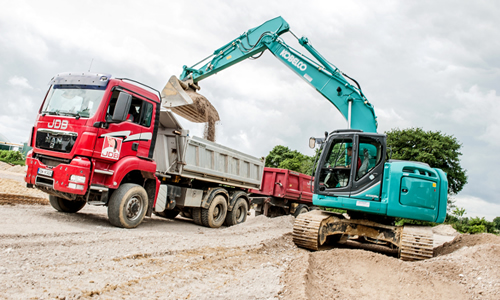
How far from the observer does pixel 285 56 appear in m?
10.5

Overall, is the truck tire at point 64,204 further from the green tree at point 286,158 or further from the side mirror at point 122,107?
the green tree at point 286,158

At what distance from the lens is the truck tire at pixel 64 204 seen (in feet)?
28.5

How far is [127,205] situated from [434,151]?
25187 millimetres

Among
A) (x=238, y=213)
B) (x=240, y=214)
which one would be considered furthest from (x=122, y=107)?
(x=240, y=214)

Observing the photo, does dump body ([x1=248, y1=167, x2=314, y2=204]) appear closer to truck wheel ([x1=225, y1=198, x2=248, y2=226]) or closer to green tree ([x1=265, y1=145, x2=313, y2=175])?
truck wheel ([x1=225, y1=198, x2=248, y2=226])

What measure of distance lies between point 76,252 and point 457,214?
83.7 feet

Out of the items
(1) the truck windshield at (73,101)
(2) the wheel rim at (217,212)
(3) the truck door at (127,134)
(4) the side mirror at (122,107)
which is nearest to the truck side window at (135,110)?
(3) the truck door at (127,134)

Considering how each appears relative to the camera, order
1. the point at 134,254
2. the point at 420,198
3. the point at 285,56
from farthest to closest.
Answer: the point at 285,56
the point at 420,198
the point at 134,254

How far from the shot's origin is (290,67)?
10484mm

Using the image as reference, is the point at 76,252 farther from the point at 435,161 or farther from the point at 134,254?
the point at 435,161

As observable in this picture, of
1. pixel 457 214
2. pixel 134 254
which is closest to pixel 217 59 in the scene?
pixel 134 254

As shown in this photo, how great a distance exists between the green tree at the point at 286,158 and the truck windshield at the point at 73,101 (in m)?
33.9

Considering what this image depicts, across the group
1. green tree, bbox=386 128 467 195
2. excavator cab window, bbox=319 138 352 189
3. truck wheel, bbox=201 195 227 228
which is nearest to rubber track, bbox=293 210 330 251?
excavator cab window, bbox=319 138 352 189

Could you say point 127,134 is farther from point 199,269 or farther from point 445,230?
point 445,230
